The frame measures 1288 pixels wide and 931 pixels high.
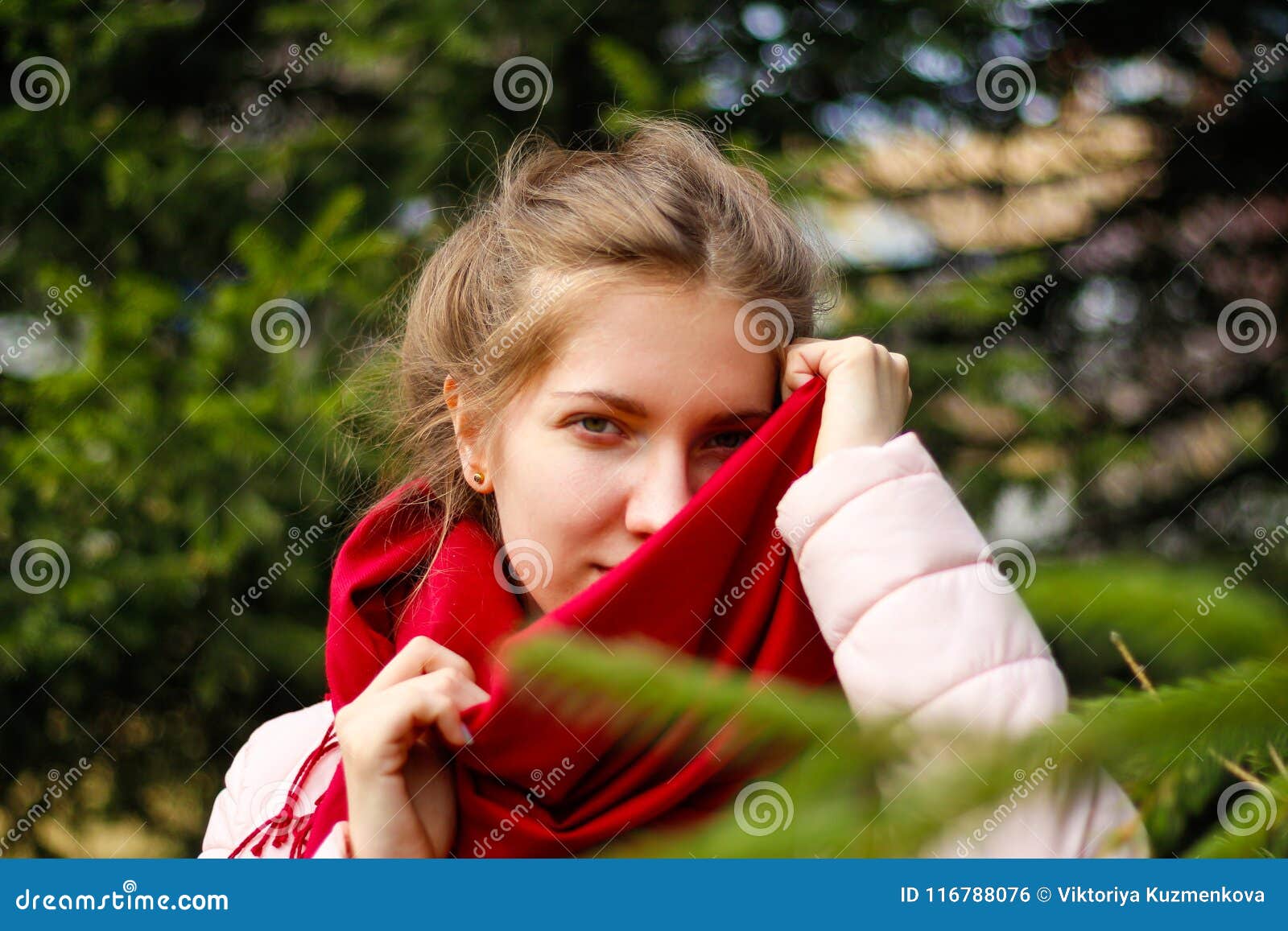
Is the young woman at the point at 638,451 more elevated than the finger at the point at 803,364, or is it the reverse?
the finger at the point at 803,364

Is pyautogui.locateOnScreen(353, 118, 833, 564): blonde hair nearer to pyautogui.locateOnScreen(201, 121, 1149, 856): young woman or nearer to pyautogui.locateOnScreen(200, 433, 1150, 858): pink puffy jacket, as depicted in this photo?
pyautogui.locateOnScreen(201, 121, 1149, 856): young woman

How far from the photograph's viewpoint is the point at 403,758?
1312mm

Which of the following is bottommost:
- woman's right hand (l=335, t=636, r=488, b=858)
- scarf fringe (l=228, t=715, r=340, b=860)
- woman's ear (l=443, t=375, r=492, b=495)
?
scarf fringe (l=228, t=715, r=340, b=860)

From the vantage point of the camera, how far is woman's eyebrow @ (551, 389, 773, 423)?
1451mm

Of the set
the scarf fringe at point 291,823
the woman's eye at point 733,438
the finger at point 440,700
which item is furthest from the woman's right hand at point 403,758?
the woman's eye at point 733,438

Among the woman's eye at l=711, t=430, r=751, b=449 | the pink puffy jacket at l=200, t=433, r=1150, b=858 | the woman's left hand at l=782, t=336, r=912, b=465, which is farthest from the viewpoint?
the woman's eye at l=711, t=430, r=751, b=449

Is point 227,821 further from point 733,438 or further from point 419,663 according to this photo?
point 733,438

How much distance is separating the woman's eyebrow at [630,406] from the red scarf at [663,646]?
0.12 feet

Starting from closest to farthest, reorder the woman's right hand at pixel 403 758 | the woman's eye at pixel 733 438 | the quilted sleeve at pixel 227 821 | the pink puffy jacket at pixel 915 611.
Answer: the pink puffy jacket at pixel 915 611, the woman's right hand at pixel 403 758, the woman's eye at pixel 733 438, the quilted sleeve at pixel 227 821

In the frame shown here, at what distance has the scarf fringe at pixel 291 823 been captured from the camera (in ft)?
5.03

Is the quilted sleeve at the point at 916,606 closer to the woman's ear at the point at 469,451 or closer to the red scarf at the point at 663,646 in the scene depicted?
the red scarf at the point at 663,646

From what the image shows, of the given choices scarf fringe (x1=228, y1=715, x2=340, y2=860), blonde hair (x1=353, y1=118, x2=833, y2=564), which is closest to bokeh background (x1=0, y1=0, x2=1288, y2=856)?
blonde hair (x1=353, y1=118, x2=833, y2=564)

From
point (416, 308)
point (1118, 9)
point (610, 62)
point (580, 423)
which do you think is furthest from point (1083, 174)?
point (580, 423)

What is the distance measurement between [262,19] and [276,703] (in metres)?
1.93
